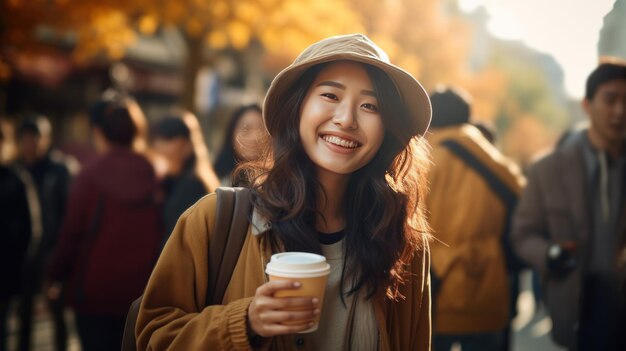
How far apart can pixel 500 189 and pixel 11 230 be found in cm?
372

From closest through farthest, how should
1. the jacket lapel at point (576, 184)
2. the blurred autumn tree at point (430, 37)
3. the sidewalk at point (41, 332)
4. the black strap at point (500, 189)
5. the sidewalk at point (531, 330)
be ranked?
the jacket lapel at point (576, 184) → the black strap at point (500, 189) → the sidewalk at point (41, 332) → the sidewalk at point (531, 330) → the blurred autumn tree at point (430, 37)

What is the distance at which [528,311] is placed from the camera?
10211mm

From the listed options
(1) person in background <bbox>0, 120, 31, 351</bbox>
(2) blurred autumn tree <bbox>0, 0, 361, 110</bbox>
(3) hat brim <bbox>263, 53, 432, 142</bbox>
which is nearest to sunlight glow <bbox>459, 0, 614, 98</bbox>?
(3) hat brim <bbox>263, 53, 432, 142</bbox>

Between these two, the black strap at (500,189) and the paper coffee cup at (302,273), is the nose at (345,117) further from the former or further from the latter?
the black strap at (500,189)

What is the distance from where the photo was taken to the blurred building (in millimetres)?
3164

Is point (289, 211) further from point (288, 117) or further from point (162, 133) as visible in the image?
point (162, 133)

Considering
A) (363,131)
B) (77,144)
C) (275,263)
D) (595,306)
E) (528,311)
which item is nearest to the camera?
(275,263)

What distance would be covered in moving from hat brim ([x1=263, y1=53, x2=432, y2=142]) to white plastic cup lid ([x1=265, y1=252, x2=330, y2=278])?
27.4 inches

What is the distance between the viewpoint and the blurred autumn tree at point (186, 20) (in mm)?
10422

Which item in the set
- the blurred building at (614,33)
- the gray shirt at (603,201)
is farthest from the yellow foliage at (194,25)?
the blurred building at (614,33)

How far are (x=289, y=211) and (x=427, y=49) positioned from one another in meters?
24.2

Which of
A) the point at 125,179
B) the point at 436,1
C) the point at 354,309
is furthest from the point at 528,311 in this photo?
the point at 436,1

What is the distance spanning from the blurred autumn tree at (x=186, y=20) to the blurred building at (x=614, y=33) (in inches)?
339

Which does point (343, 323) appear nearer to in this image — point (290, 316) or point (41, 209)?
point (290, 316)
